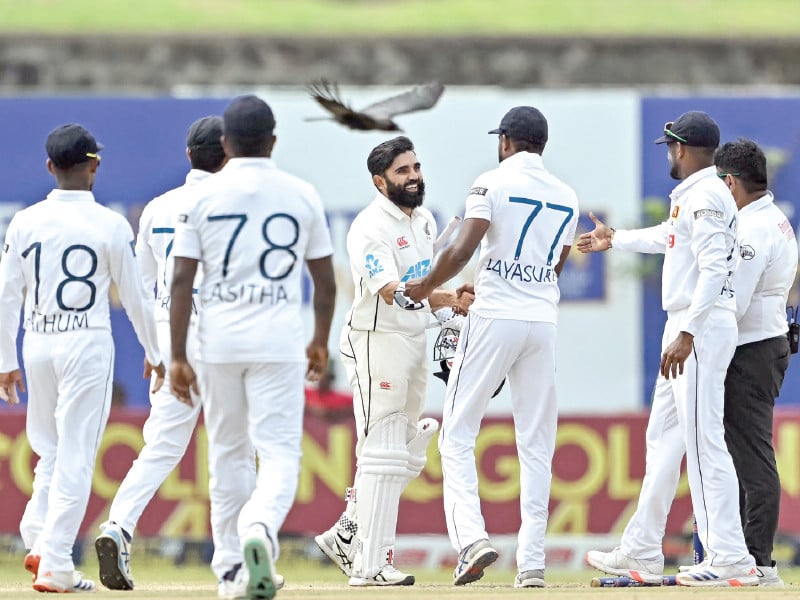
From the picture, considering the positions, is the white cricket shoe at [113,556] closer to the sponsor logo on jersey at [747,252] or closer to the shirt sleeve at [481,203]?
A: the shirt sleeve at [481,203]

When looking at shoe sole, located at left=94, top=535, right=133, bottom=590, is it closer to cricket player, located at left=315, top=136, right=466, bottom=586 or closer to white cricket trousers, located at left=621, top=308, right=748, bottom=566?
cricket player, located at left=315, top=136, right=466, bottom=586

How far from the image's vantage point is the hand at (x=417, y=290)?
28.0 ft

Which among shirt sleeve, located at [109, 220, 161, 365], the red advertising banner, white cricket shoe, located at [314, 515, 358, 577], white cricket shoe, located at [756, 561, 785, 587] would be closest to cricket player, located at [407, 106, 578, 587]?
white cricket shoe, located at [314, 515, 358, 577]

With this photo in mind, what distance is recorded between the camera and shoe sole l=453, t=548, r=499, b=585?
830 centimetres

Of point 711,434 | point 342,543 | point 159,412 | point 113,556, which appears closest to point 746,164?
point 711,434

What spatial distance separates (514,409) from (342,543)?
138 cm

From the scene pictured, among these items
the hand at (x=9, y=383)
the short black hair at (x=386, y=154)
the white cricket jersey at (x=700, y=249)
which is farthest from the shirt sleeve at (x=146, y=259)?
the white cricket jersey at (x=700, y=249)

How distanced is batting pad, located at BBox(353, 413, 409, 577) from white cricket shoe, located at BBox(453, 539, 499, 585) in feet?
1.86

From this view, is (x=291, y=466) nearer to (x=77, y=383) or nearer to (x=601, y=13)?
(x=77, y=383)

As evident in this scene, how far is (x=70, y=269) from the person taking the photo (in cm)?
810

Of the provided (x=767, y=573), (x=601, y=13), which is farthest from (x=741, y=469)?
(x=601, y=13)

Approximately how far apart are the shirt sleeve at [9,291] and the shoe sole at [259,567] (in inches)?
83.2

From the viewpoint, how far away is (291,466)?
712cm

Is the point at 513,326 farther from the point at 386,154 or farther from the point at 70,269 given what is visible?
the point at 70,269
